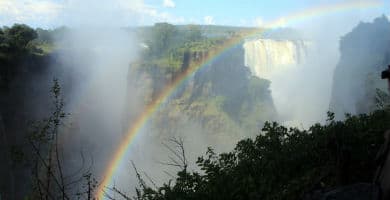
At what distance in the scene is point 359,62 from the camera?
3753 cm

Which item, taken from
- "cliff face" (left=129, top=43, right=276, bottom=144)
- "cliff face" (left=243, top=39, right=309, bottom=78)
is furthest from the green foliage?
"cliff face" (left=243, top=39, right=309, bottom=78)

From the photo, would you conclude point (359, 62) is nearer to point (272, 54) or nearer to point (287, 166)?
point (272, 54)

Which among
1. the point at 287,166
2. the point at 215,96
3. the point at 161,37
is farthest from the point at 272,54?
the point at 287,166

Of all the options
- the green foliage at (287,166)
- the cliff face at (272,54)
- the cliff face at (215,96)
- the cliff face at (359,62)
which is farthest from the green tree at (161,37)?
the green foliage at (287,166)

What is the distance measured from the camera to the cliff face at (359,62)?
109ft

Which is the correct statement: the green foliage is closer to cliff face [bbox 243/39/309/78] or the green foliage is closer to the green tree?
cliff face [bbox 243/39/309/78]

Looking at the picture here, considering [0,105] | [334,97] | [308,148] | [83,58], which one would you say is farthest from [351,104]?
[83,58]

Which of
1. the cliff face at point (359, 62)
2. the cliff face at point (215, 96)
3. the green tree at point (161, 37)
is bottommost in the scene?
the cliff face at point (359, 62)

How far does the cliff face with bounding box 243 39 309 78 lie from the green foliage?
58.6 meters

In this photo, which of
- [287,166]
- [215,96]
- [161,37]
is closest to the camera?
[287,166]

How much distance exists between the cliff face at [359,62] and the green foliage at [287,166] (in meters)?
24.8

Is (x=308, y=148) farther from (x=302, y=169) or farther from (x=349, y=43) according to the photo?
(x=349, y=43)

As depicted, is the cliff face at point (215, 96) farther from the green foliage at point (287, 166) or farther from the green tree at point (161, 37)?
the green foliage at point (287, 166)

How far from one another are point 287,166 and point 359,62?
112 ft
